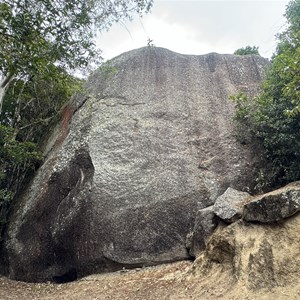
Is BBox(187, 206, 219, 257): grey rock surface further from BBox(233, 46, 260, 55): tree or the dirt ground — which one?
BBox(233, 46, 260, 55): tree

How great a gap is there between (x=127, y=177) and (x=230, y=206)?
344 cm

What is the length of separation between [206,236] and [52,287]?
467cm

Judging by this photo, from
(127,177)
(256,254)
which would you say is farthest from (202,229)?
(127,177)

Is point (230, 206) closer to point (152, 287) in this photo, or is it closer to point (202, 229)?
point (202, 229)

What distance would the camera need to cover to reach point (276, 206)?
23.6ft

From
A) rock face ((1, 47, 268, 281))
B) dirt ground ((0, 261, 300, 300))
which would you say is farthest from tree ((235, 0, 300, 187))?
dirt ground ((0, 261, 300, 300))

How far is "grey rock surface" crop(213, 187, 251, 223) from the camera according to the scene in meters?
8.32

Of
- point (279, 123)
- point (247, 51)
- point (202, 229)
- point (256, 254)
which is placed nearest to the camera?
point (256, 254)

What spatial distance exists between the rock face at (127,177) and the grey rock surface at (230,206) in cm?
123

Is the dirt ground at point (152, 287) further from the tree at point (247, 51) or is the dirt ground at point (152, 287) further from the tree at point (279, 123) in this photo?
the tree at point (247, 51)

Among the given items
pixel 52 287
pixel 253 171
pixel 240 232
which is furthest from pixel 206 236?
pixel 52 287

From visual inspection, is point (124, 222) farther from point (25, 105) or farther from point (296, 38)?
point (25, 105)

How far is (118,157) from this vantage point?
36.9 ft

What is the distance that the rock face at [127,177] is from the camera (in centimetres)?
986
